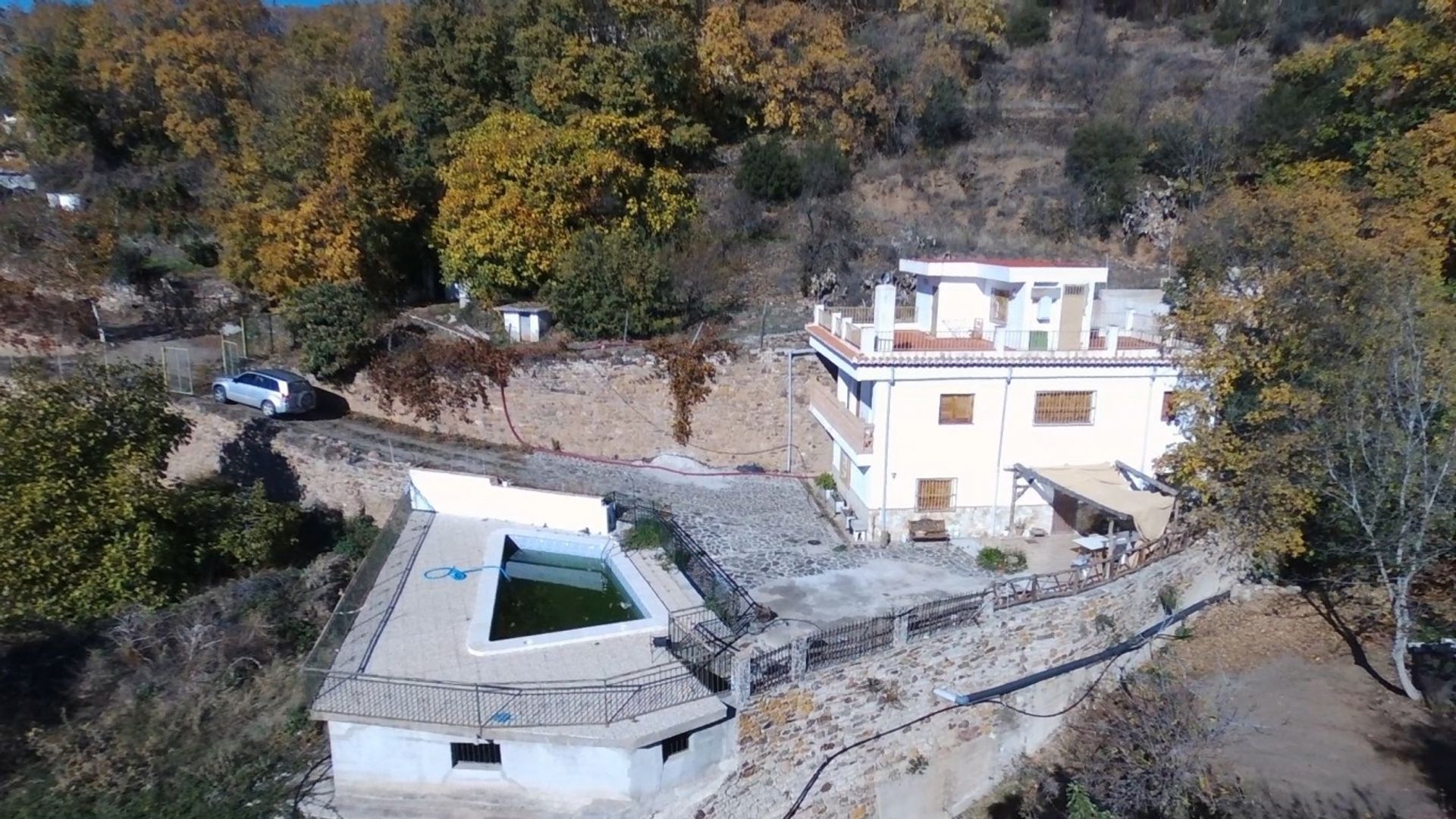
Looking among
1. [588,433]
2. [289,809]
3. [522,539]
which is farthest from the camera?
[588,433]

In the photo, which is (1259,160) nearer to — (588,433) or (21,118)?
(588,433)

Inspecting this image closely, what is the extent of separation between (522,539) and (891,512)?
26.0ft

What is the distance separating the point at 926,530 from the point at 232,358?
23002mm

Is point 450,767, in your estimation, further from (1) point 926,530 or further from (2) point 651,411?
(2) point 651,411

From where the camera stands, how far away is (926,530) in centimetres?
1723

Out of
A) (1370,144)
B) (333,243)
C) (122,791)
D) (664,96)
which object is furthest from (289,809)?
(1370,144)

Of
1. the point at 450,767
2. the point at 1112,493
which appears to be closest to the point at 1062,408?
the point at 1112,493

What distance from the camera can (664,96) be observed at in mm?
28766

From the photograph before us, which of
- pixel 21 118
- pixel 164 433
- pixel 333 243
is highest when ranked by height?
pixel 21 118

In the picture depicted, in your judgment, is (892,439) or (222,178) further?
(222,178)

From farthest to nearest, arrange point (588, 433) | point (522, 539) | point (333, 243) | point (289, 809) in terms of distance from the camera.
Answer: point (333, 243) < point (588, 433) < point (522, 539) < point (289, 809)

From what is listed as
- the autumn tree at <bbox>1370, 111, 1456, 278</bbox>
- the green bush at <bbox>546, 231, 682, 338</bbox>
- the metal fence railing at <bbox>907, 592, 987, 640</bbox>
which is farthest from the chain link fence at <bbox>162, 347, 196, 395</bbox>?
the autumn tree at <bbox>1370, 111, 1456, 278</bbox>

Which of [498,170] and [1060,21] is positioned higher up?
[1060,21]

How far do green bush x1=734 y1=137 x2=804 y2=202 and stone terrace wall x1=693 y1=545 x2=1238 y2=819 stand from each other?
20.3 metres
